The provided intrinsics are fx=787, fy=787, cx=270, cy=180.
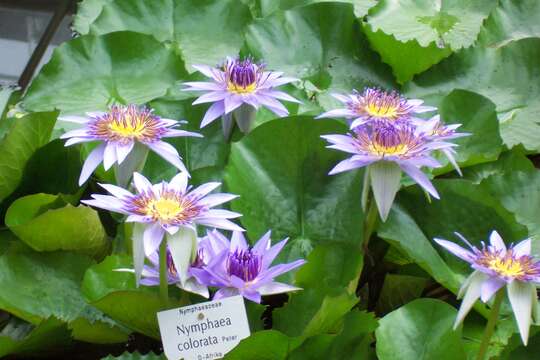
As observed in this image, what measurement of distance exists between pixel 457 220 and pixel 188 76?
0.48 meters

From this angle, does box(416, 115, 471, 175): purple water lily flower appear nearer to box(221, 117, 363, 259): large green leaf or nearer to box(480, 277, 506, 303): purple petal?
box(221, 117, 363, 259): large green leaf

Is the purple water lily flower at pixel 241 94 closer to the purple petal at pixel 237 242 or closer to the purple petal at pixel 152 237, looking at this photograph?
the purple petal at pixel 237 242

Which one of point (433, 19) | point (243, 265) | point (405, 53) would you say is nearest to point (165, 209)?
point (243, 265)

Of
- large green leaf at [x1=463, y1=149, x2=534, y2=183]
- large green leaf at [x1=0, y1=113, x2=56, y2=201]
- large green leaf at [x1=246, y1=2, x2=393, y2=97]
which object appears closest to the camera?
large green leaf at [x1=0, y1=113, x2=56, y2=201]

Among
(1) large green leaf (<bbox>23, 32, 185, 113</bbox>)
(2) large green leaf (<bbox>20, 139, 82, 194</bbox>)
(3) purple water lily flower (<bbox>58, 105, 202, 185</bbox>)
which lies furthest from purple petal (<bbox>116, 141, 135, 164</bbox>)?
(1) large green leaf (<bbox>23, 32, 185, 113</bbox>)

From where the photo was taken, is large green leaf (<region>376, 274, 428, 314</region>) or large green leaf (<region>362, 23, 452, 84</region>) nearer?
large green leaf (<region>376, 274, 428, 314</region>)

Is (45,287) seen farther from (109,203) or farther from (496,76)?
(496,76)

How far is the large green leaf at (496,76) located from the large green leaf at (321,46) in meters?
0.08

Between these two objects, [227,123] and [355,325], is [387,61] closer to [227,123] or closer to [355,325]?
[227,123]

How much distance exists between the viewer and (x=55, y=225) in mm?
962

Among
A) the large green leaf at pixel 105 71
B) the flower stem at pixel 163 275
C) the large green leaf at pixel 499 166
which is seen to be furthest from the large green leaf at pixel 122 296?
the large green leaf at pixel 499 166

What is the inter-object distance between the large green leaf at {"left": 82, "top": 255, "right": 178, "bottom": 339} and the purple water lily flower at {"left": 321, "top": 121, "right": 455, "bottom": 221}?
9.4 inches

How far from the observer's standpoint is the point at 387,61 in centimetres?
132

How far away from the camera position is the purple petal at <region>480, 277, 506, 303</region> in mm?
685
